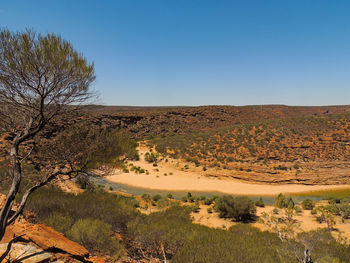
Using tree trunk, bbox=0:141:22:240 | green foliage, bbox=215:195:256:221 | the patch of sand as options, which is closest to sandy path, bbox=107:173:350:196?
the patch of sand

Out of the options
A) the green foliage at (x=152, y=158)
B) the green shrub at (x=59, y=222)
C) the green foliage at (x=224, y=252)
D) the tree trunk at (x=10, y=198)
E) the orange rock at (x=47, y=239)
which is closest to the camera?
the tree trunk at (x=10, y=198)

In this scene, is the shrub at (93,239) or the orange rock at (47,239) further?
the shrub at (93,239)

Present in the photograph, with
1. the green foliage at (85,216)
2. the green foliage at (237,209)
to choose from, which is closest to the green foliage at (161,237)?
the green foliage at (85,216)

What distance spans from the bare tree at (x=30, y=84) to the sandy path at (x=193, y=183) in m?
12.6

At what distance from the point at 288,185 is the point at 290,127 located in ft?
51.2

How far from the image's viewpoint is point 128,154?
27.2 ft

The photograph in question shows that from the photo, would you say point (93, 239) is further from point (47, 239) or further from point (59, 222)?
point (47, 239)

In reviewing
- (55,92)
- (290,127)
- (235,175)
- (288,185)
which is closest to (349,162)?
(288,185)

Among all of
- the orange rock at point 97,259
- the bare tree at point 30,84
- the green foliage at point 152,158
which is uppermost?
the bare tree at point 30,84

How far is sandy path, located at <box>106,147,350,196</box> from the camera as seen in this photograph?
20062 mm

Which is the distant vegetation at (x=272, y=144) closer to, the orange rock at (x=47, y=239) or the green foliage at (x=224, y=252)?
the green foliage at (x=224, y=252)

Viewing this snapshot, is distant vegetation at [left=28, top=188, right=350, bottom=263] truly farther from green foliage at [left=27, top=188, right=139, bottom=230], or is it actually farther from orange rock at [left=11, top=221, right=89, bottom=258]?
orange rock at [left=11, top=221, right=89, bottom=258]

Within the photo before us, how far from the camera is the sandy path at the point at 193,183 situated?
20.1m

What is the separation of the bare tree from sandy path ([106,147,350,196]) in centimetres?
1264
